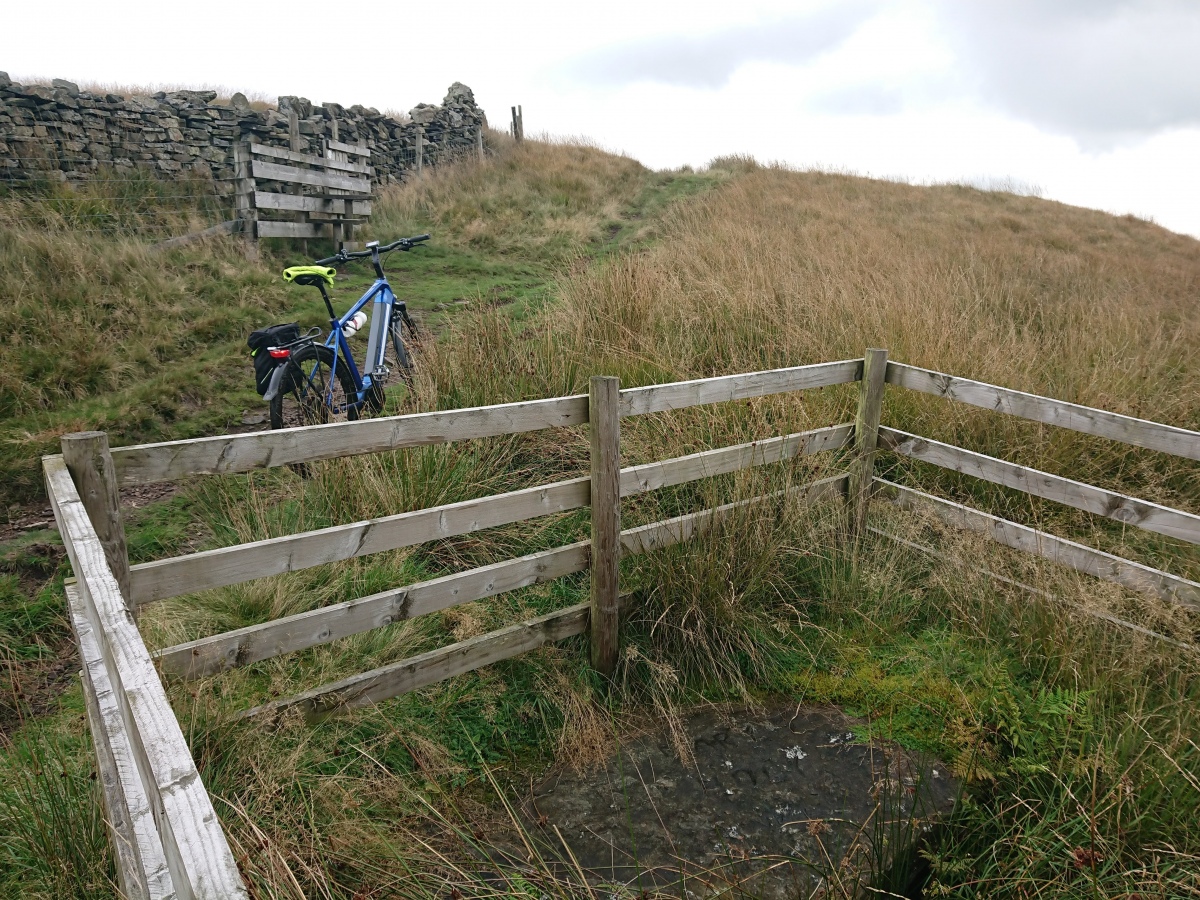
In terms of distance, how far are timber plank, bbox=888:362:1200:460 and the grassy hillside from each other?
Answer: 0.70 m

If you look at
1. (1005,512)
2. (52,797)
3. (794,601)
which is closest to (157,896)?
(52,797)

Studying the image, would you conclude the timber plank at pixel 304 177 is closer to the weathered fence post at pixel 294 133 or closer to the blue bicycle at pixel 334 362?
→ the weathered fence post at pixel 294 133

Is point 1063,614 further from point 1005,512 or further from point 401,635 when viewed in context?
point 401,635

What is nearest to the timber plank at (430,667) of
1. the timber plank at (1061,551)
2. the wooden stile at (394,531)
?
the wooden stile at (394,531)

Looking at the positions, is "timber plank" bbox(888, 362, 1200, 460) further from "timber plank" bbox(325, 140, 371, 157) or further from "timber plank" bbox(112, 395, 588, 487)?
"timber plank" bbox(325, 140, 371, 157)

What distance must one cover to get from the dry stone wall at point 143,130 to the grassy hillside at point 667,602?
2.72 meters

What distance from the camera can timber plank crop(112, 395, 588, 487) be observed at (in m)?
2.40

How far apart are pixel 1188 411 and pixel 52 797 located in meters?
7.29

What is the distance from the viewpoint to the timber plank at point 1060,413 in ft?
12.3

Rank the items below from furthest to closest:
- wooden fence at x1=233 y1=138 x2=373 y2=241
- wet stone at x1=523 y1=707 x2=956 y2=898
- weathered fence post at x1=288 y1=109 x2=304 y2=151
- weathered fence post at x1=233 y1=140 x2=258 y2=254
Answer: weathered fence post at x1=288 y1=109 x2=304 y2=151, wooden fence at x1=233 y1=138 x2=373 y2=241, weathered fence post at x1=233 y1=140 x2=258 y2=254, wet stone at x1=523 y1=707 x2=956 y2=898

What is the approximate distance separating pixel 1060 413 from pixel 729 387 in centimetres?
174

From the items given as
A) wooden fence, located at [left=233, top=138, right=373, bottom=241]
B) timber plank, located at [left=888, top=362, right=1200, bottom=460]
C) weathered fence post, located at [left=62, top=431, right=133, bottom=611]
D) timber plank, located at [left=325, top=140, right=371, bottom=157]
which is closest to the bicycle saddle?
weathered fence post, located at [left=62, top=431, right=133, bottom=611]

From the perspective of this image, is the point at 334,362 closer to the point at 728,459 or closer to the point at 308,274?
the point at 308,274

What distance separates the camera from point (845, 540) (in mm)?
4328
